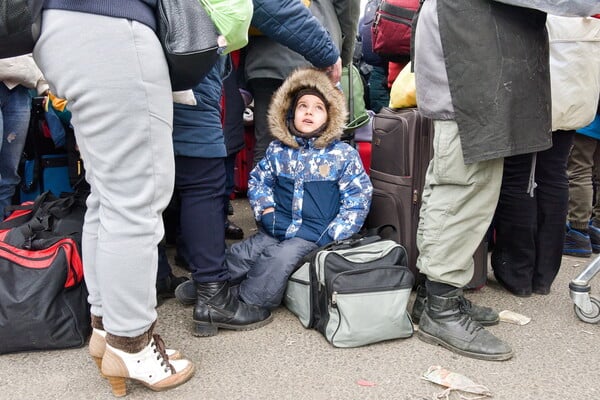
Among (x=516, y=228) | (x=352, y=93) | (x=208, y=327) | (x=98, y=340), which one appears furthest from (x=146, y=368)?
(x=352, y=93)

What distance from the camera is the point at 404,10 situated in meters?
2.96

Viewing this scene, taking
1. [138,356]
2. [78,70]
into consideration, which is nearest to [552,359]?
[138,356]

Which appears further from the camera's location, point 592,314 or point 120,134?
point 592,314

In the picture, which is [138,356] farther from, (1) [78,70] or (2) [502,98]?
(2) [502,98]

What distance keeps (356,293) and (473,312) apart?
0.60 m

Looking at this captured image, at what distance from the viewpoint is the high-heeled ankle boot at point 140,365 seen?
1871 mm

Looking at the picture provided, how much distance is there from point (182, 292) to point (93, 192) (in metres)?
0.89

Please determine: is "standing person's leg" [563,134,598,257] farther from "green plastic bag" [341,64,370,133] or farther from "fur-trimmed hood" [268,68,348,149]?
"fur-trimmed hood" [268,68,348,149]

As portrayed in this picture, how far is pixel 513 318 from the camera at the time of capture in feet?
8.65

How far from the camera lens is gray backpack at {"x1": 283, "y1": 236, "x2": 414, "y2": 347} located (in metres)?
2.34

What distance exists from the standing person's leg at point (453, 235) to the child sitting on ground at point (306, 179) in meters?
0.49

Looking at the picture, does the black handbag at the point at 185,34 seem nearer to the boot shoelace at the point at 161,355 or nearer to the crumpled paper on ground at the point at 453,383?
the boot shoelace at the point at 161,355

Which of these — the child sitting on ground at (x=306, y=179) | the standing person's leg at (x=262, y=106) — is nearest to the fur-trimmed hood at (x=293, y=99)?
the child sitting on ground at (x=306, y=179)

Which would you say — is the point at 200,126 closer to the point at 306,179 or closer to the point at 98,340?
the point at 306,179
